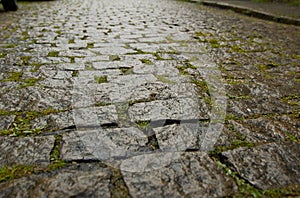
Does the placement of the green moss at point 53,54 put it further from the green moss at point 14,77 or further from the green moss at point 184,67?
the green moss at point 184,67

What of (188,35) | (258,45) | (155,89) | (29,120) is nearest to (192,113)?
(155,89)

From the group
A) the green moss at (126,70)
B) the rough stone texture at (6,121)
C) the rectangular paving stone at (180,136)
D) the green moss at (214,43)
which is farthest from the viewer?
the green moss at (214,43)

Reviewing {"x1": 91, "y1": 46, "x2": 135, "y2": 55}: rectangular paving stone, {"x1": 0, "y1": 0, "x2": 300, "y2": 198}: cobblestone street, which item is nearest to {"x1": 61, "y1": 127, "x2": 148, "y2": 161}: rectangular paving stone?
{"x1": 0, "y1": 0, "x2": 300, "y2": 198}: cobblestone street

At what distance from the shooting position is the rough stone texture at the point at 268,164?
1.20 meters

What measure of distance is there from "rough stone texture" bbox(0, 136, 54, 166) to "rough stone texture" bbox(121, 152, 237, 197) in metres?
0.45

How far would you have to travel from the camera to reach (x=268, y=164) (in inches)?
51.4

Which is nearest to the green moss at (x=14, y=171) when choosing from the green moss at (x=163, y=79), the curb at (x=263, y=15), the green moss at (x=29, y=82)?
the green moss at (x=29, y=82)

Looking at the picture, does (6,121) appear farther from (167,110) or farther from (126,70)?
(126,70)

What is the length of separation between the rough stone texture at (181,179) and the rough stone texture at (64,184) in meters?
0.12

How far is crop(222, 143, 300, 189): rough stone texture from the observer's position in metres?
1.20

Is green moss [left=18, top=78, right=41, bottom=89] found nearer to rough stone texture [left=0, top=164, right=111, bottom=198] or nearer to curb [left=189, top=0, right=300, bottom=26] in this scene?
rough stone texture [left=0, top=164, right=111, bottom=198]

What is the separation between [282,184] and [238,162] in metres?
0.22

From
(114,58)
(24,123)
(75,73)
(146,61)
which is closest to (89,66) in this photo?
(75,73)

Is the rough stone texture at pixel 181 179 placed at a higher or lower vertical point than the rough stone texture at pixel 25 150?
higher
